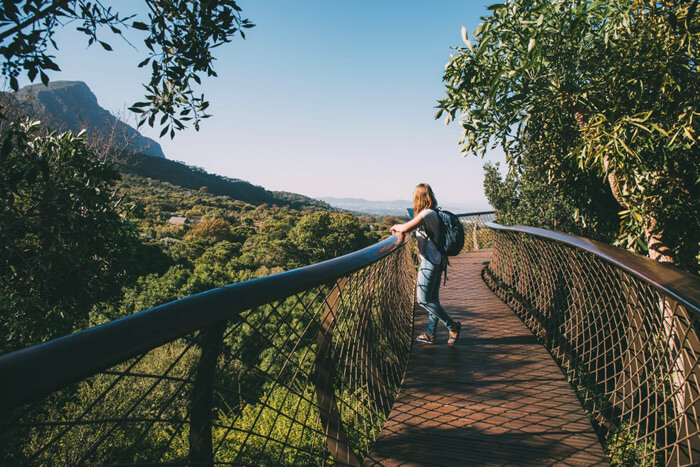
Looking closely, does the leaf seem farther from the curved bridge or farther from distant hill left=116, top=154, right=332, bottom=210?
distant hill left=116, top=154, right=332, bottom=210

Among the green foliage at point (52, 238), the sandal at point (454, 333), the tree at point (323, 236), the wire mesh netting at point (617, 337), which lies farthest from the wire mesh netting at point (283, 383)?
the tree at point (323, 236)

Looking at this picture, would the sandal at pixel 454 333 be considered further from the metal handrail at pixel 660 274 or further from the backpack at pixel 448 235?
the metal handrail at pixel 660 274

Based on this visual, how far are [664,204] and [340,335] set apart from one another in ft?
15.6

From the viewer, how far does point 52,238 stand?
13.6ft

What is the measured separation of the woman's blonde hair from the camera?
3.48 m

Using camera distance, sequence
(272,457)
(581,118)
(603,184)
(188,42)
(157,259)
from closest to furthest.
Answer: (188,42) → (272,457) → (581,118) → (603,184) → (157,259)

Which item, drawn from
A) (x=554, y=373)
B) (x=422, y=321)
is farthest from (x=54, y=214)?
(x=554, y=373)

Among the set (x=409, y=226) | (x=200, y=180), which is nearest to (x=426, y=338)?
(x=409, y=226)

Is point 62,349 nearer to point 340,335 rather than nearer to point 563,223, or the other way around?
point 340,335

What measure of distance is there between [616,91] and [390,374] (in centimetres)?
501

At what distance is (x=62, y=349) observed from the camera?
63cm

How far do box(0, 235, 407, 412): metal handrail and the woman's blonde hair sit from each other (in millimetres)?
2541

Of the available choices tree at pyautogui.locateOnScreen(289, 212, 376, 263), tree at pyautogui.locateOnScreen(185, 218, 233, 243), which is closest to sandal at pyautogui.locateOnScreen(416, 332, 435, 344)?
tree at pyautogui.locateOnScreen(289, 212, 376, 263)

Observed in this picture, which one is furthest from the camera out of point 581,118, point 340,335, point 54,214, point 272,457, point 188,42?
point 581,118
